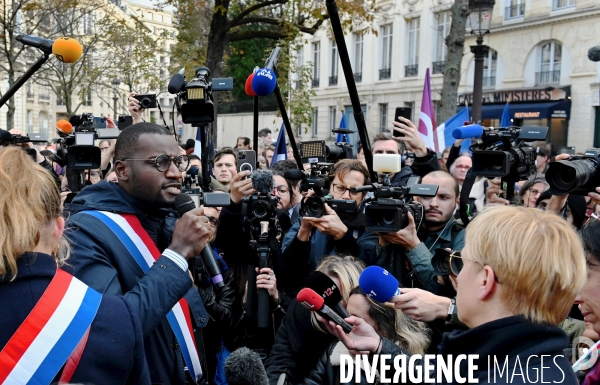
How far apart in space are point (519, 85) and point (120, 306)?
982 inches

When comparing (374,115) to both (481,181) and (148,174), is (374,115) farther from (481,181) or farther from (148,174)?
(148,174)

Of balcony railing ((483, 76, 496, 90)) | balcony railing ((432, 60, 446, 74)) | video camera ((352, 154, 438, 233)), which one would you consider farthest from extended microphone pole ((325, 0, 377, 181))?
balcony railing ((432, 60, 446, 74))

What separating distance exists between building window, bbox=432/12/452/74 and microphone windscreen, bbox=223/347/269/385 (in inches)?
986

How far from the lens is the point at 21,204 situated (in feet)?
6.56

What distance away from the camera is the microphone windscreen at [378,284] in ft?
8.37

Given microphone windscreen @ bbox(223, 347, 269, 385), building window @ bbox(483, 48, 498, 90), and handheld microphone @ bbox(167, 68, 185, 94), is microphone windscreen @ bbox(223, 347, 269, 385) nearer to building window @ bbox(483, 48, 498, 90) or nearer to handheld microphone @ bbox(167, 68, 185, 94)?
handheld microphone @ bbox(167, 68, 185, 94)

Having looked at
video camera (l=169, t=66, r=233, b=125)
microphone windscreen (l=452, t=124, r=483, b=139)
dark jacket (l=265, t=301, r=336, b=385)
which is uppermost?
video camera (l=169, t=66, r=233, b=125)

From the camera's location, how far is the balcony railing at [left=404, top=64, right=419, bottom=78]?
28.9 m

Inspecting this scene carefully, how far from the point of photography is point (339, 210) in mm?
4098

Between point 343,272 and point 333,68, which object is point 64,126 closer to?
point 343,272

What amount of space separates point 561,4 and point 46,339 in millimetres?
24649

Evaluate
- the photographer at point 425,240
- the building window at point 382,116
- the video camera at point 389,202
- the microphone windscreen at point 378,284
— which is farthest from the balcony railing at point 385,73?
the microphone windscreen at point 378,284

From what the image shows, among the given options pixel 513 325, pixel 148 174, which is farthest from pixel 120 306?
pixel 513 325

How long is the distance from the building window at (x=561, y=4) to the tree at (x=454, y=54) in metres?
11.9
